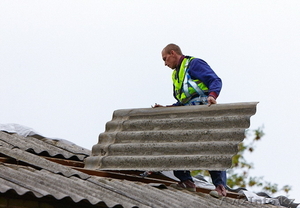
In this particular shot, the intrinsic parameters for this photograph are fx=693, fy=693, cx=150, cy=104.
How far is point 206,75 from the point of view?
313 inches

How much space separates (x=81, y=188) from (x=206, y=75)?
7.95 ft

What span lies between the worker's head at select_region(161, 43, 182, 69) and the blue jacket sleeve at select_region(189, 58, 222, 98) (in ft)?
0.83

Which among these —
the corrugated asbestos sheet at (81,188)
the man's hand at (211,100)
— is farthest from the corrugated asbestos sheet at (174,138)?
the corrugated asbestos sheet at (81,188)

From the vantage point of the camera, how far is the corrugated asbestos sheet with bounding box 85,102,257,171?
7355 mm

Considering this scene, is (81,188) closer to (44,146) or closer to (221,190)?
(221,190)

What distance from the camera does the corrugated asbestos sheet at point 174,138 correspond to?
7.36m

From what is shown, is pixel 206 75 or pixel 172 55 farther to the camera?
pixel 172 55

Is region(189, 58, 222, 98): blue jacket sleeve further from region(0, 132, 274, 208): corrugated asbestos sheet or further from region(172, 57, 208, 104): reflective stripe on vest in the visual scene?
region(0, 132, 274, 208): corrugated asbestos sheet

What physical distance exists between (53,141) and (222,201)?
321cm

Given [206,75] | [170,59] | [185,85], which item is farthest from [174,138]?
[170,59]

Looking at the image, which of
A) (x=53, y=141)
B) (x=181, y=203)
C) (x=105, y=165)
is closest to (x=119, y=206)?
(x=181, y=203)

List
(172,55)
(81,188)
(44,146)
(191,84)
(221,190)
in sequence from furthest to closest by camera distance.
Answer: (44,146)
(172,55)
(191,84)
(221,190)
(81,188)

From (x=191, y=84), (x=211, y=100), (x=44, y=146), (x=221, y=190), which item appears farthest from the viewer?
(x=44, y=146)

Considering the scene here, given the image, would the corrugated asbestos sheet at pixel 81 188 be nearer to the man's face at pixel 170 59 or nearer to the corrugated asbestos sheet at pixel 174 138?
the corrugated asbestos sheet at pixel 174 138
